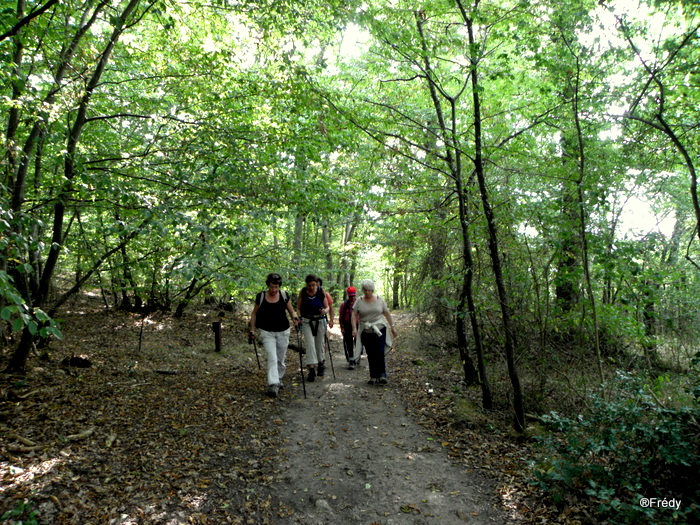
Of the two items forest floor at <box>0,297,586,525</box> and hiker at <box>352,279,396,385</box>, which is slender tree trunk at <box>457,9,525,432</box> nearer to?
forest floor at <box>0,297,586,525</box>

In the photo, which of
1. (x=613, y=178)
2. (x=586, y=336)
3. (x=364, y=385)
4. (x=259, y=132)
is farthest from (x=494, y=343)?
(x=259, y=132)

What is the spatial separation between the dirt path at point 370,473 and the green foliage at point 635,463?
0.85 metres

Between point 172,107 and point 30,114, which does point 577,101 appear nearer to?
point 172,107

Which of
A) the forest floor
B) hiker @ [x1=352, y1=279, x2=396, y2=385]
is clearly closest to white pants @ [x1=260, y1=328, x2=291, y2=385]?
the forest floor

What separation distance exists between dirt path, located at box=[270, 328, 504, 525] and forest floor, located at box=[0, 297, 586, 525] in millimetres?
16

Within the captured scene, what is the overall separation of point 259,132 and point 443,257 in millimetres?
4205

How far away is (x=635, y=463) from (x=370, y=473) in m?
2.64

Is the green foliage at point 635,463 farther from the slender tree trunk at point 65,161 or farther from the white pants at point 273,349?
the slender tree trunk at point 65,161

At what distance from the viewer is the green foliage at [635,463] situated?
10.7ft

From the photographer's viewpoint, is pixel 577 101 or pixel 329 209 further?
pixel 329 209

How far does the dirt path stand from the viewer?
3801 millimetres

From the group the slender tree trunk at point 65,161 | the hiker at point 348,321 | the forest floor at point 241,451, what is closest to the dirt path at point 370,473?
the forest floor at point 241,451

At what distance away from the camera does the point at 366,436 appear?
17.9ft

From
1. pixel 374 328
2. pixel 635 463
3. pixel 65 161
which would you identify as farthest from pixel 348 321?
pixel 635 463
